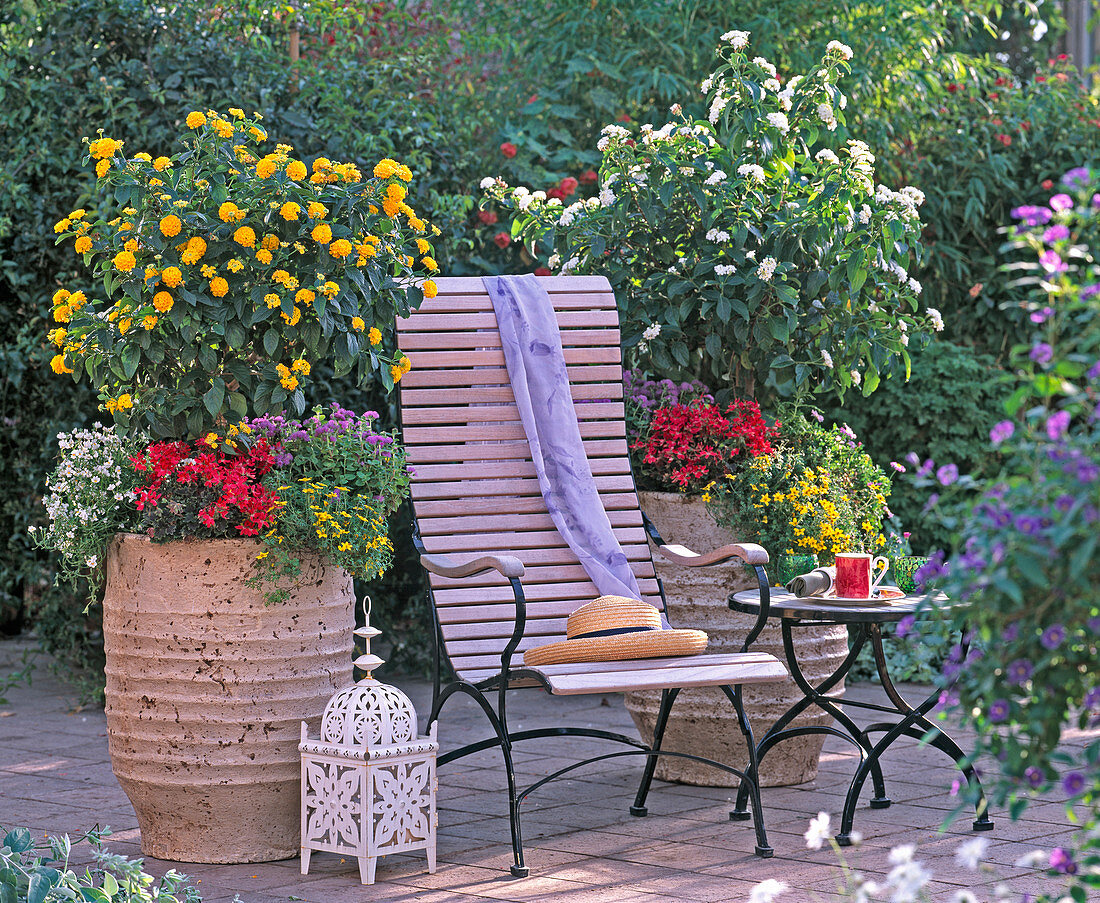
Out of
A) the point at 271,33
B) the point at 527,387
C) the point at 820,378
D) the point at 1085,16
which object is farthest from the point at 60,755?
the point at 1085,16

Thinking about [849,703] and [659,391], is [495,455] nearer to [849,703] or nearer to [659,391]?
[659,391]

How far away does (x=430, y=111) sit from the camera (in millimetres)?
5832

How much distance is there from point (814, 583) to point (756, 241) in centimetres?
119

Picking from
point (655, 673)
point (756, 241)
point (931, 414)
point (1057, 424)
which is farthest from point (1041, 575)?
point (931, 414)

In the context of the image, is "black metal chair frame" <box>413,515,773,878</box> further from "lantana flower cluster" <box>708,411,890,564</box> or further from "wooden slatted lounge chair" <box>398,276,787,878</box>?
"lantana flower cluster" <box>708,411,890,564</box>

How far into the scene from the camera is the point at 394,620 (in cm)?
575

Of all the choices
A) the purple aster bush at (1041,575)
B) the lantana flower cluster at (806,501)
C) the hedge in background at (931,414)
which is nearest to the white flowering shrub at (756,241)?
the lantana flower cluster at (806,501)

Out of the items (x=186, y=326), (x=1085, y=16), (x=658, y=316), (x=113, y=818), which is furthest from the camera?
(x=1085, y=16)

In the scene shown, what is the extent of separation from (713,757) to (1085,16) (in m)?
7.71

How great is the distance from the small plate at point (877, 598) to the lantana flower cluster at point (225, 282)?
1.28 metres

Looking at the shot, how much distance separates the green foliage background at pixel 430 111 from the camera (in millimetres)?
5246

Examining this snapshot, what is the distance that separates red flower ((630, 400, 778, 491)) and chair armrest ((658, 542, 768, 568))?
26cm

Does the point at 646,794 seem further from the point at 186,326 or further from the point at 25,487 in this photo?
the point at 25,487

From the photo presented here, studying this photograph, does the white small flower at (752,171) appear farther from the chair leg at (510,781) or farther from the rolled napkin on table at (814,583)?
the chair leg at (510,781)
